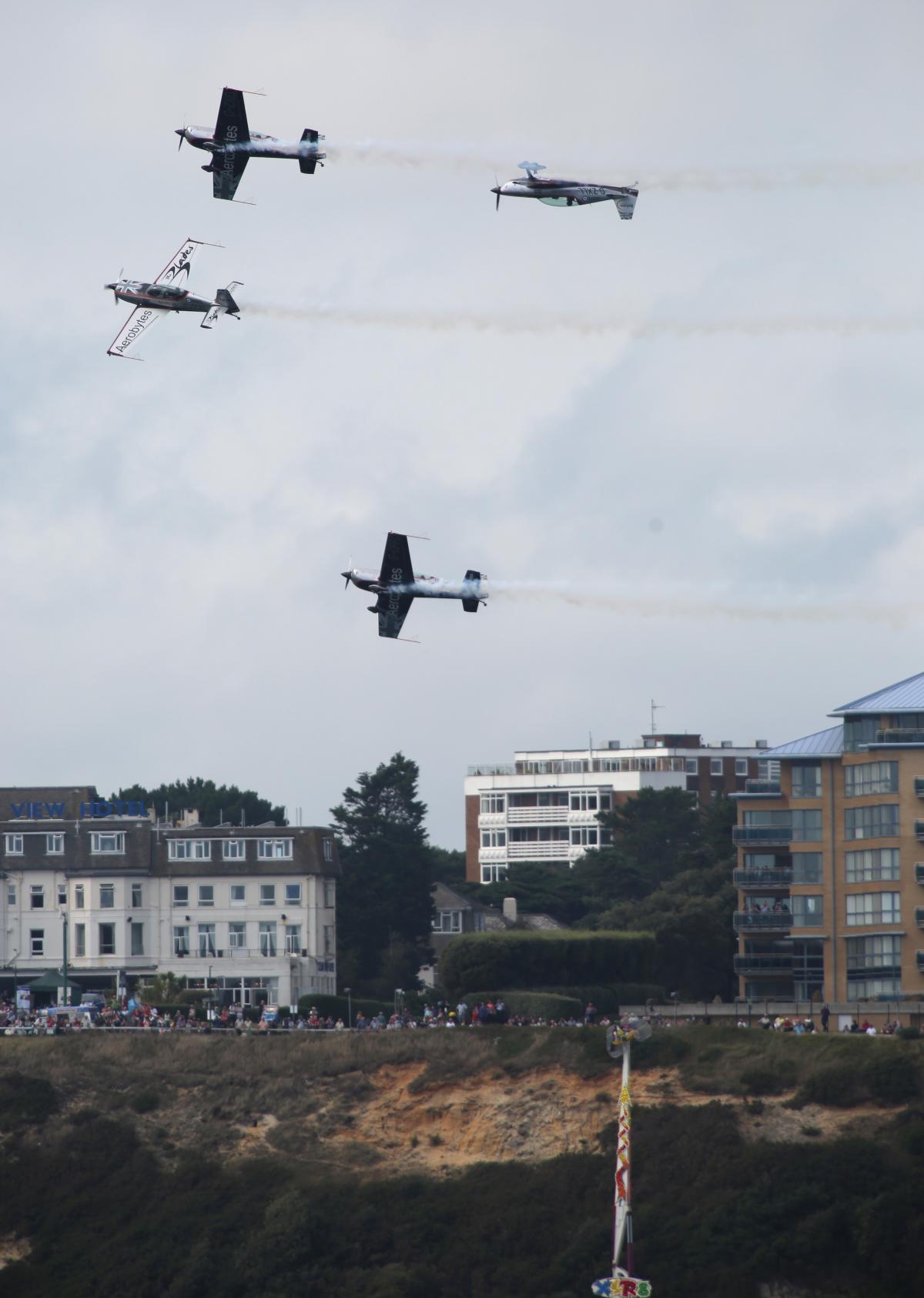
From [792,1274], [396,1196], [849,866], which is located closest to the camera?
[792,1274]

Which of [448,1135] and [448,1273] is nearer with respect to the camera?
[448,1273]

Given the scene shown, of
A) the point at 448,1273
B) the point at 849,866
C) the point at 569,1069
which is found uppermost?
the point at 849,866

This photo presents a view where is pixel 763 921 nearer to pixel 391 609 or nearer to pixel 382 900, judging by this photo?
pixel 382 900

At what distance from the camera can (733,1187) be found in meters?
77.1

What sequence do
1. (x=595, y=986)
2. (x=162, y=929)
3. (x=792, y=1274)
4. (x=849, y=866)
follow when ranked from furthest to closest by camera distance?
(x=162, y=929)
(x=849, y=866)
(x=595, y=986)
(x=792, y=1274)

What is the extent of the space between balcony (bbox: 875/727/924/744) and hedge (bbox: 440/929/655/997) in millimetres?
17702

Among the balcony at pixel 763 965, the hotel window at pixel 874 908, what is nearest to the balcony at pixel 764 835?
the hotel window at pixel 874 908

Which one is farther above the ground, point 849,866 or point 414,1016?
point 849,866

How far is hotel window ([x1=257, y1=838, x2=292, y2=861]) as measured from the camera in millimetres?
139500

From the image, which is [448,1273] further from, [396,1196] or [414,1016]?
[414,1016]

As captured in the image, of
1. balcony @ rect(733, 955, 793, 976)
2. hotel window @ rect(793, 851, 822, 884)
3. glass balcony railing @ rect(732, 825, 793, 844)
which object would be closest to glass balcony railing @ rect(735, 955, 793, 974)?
balcony @ rect(733, 955, 793, 976)

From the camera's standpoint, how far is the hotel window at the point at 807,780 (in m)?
124

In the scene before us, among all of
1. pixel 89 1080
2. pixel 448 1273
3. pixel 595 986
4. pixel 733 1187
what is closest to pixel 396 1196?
pixel 448 1273

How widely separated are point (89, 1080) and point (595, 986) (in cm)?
3112
